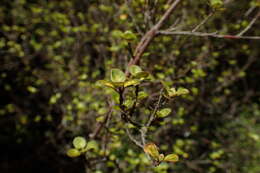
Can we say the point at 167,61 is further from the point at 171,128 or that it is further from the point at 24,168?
the point at 24,168

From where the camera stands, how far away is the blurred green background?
238cm

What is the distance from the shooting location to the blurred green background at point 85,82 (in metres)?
2.38

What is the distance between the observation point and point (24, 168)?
328cm

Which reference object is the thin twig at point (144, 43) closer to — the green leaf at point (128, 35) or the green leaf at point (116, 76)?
the green leaf at point (128, 35)

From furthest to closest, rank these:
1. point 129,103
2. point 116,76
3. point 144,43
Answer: point 144,43, point 129,103, point 116,76

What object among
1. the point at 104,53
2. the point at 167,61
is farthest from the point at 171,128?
the point at 104,53

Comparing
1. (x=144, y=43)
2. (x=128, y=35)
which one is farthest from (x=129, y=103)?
(x=144, y=43)

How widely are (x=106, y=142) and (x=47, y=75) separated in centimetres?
151

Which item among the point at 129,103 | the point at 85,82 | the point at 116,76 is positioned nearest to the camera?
the point at 116,76

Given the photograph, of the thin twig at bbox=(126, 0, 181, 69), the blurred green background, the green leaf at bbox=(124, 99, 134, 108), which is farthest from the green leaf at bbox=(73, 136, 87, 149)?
the blurred green background

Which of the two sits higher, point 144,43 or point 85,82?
point 144,43

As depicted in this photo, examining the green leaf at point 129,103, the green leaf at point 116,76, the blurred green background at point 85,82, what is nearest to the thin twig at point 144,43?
the green leaf at point 129,103

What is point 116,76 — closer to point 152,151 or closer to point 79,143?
point 152,151

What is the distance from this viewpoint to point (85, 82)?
8.09 ft
